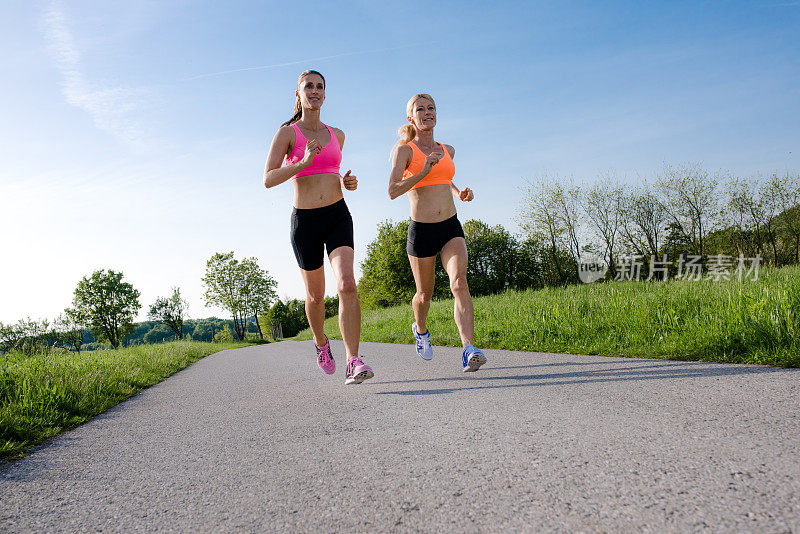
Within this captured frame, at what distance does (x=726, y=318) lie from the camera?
512cm

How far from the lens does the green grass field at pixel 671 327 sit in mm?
4500

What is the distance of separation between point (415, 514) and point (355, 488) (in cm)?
A: 37

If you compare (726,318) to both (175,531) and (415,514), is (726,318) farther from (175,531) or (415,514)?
(175,531)

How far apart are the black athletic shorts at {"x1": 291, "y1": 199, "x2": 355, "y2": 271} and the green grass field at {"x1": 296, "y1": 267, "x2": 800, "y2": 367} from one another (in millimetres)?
3215

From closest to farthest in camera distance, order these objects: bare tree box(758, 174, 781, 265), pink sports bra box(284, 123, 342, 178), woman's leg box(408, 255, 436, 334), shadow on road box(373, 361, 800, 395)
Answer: shadow on road box(373, 361, 800, 395) < pink sports bra box(284, 123, 342, 178) < woman's leg box(408, 255, 436, 334) < bare tree box(758, 174, 781, 265)

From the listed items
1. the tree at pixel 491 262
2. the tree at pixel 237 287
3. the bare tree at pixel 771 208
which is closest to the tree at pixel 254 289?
the tree at pixel 237 287

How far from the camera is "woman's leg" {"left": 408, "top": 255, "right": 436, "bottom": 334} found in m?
5.57

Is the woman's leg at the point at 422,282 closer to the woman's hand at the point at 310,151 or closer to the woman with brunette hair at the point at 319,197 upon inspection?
the woman with brunette hair at the point at 319,197

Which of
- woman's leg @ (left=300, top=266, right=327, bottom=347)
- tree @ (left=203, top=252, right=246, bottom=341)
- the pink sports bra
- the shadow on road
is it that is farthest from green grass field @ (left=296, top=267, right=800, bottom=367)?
tree @ (left=203, top=252, right=246, bottom=341)

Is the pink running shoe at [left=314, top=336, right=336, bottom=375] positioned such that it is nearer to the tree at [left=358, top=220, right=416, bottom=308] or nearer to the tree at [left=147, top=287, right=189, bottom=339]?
the tree at [left=358, top=220, right=416, bottom=308]

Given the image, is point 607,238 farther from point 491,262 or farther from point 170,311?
point 170,311

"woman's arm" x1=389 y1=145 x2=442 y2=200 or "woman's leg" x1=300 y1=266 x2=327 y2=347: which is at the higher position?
"woman's arm" x1=389 y1=145 x2=442 y2=200

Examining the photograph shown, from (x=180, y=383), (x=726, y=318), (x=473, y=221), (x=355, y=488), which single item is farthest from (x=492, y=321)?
(x=473, y=221)

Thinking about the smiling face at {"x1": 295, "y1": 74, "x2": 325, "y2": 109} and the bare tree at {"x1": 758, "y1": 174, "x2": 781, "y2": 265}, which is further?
the bare tree at {"x1": 758, "y1": 174, "x2": 781, "y2": 265}
